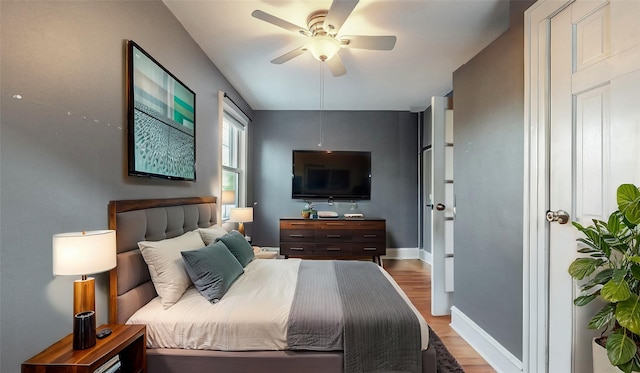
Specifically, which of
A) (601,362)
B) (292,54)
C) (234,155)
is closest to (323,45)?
(292,54)

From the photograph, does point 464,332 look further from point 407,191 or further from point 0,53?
point 0,53

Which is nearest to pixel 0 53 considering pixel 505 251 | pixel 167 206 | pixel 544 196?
pixel 167 206

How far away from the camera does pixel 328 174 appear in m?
4.62

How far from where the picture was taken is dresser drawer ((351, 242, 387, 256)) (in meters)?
4.19

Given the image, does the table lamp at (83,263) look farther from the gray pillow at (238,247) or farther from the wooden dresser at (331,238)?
the wooden dresser at (331,238)

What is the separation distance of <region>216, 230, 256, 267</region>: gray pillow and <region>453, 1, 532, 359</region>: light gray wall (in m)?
1.90

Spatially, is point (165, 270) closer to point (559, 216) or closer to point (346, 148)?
point (559, 216)

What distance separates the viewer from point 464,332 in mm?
2379

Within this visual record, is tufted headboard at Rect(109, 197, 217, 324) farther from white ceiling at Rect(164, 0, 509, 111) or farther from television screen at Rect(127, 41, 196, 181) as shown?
white ceiling at Rect(164, 0, 509, 111)

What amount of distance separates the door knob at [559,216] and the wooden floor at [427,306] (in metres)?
1.20

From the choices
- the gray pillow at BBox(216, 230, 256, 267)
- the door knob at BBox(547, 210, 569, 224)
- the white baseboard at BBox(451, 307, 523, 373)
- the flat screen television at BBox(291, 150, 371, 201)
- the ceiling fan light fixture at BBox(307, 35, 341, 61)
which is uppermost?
the ceiling fan light fixture at BBox(307, 35, 341, 61)

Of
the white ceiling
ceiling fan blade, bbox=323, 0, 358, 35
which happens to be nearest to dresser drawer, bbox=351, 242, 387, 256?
the white ceiling

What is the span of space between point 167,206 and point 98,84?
2.86 feet

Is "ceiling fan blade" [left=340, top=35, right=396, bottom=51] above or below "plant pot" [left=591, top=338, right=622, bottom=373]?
above
